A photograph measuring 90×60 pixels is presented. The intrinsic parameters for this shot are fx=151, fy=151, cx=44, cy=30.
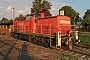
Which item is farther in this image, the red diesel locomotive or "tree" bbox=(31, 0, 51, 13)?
"tree" bbox=(31, 0, 51, 13)

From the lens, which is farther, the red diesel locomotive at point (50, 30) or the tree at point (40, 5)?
the tree at point (40, 5)

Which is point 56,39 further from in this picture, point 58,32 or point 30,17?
point 30,17

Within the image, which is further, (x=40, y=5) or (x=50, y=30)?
(x=40, y=5)

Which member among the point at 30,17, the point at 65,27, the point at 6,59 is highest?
the point at 30,17

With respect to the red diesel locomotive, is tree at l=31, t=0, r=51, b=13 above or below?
above

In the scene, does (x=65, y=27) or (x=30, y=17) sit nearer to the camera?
(x=65, y=27)

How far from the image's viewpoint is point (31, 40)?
1678 cm

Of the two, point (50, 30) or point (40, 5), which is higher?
point (40, 5)

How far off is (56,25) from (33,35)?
356cm

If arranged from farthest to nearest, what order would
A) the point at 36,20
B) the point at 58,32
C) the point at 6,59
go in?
1. the point at 36,20
2. the point at 58,32
3. the point at 6,59

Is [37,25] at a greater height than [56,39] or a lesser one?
greater

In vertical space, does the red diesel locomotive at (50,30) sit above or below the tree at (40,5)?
below

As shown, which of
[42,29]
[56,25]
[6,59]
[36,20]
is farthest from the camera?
[36,20]

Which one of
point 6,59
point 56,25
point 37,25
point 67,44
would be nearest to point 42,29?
point 37,25
